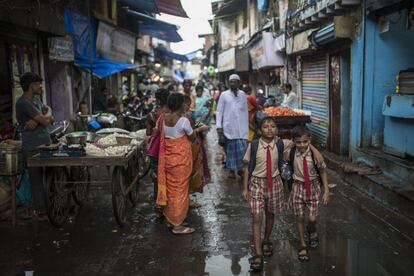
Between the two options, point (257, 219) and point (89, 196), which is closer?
point (257, 219)

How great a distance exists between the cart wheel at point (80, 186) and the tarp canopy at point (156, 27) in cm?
1245

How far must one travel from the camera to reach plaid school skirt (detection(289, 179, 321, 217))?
4770mm

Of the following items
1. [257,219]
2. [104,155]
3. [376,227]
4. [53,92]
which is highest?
[53,92]

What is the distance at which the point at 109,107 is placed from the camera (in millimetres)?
16031

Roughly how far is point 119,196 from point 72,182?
65cm

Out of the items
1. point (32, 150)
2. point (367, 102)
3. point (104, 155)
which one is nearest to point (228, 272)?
point (104, 155)

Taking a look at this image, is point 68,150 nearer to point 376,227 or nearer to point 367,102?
point 376,227

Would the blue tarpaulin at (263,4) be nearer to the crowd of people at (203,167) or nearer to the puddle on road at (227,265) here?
the crowd of people at (203,167)

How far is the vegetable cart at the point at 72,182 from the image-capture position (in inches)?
219

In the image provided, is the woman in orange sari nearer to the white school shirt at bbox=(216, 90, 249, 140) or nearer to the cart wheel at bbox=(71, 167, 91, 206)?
the cart wheel at bbox=(71, 167, 91, 206)

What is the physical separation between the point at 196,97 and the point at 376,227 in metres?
7.21

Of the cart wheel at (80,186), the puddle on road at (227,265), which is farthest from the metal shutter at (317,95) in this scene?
the puddle on road at (227,265)

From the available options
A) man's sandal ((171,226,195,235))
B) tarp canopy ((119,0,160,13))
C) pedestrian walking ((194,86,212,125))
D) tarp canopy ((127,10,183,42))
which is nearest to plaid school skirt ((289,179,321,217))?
man's sandal ((171,226,195,235))

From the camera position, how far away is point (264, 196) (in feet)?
15.5
